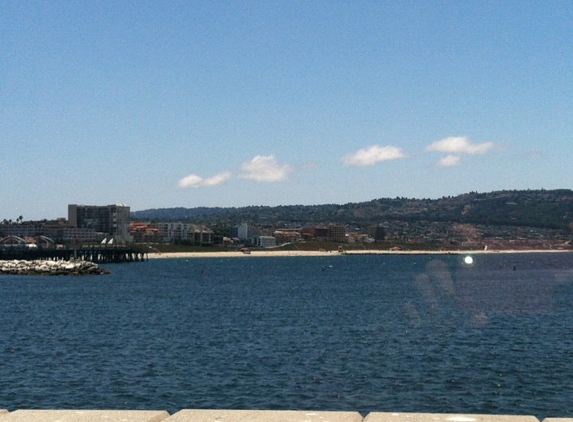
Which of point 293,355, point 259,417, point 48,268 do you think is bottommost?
point 293,355

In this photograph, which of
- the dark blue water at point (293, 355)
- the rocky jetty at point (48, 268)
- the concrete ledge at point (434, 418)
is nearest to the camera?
the concrete ledge at point (434, 418)

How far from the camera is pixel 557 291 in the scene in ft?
298

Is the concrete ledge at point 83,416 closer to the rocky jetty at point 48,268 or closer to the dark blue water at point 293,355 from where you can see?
the dark blue water at point 293,355

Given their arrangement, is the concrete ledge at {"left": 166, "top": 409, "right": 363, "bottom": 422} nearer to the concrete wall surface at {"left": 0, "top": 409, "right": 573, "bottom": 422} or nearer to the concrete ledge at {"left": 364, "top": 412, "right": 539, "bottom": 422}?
the concrete wall surface at {"left": 0, "top": 409, "right": 573, "bottom": 422}

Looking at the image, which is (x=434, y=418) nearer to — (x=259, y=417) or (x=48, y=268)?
(x=259, y=417)

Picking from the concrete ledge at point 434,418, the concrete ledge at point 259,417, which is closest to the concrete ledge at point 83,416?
the concrete ledge at point 259,417

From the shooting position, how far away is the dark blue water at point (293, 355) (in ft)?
88.0

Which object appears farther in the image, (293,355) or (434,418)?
(293,355)

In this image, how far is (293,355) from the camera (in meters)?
36.8

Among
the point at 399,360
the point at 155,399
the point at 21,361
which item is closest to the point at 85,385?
the point at 155,399

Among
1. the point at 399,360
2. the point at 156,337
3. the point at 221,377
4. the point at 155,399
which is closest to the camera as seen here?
the point at 155,399

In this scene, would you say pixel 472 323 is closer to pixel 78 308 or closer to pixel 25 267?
pixel 78 308

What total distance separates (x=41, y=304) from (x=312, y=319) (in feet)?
95.1

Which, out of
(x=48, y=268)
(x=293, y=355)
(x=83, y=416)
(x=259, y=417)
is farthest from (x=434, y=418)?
(x=48, y=268)
